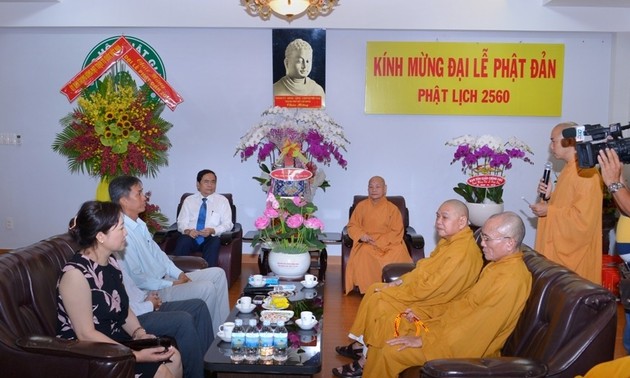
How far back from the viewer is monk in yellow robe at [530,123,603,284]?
3457 mm

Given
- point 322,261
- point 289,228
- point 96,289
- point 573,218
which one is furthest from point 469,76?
point 96,289

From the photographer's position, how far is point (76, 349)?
2375mm

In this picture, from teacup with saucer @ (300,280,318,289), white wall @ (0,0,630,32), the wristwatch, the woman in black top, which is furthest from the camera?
white wall @ (0,0,630,32)

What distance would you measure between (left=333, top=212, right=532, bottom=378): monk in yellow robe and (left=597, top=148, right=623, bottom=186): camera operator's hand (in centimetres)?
43

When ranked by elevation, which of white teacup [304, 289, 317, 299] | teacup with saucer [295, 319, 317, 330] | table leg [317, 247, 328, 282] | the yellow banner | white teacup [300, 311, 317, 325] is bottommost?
table leg [317, 247, 328, 282]

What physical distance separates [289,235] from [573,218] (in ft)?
5.27

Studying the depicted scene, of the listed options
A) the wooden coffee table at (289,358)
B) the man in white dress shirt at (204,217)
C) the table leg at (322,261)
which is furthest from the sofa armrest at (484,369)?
the man in white dress shirt at (204,217)

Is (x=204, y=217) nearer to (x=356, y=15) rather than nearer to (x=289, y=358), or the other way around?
(x=356, y=15)

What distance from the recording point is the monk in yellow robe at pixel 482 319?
2.70m

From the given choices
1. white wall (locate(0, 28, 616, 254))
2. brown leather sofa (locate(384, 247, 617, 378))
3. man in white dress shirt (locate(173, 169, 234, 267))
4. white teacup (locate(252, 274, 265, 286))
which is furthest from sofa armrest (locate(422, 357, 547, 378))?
white wall (locate(0, 28, 616, 254))

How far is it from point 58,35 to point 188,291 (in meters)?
3.88

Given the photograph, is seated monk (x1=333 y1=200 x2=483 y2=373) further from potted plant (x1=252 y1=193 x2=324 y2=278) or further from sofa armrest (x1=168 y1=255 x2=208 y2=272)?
sofa armrest (x1=168 y1=255 x2=208 y2=272)

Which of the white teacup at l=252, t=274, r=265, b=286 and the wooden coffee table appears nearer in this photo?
the wooden coffee table

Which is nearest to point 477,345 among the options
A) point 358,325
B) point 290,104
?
point 358,325
